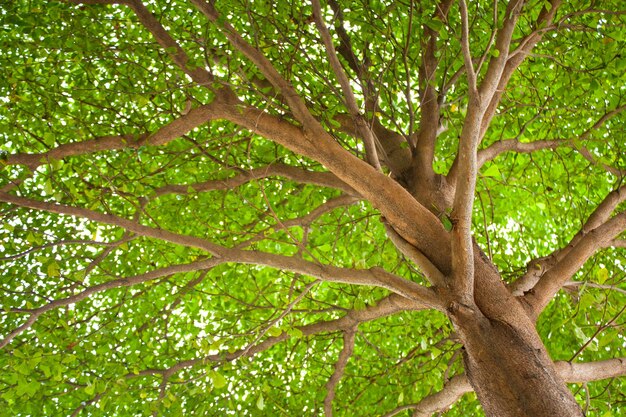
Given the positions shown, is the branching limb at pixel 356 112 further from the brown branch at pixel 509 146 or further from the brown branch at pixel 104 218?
the brown branch at pixel 104 218

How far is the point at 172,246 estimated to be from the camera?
6.06m

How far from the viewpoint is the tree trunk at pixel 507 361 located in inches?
115

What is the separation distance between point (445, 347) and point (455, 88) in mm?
2675

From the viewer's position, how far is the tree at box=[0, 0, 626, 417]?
11.5 ft

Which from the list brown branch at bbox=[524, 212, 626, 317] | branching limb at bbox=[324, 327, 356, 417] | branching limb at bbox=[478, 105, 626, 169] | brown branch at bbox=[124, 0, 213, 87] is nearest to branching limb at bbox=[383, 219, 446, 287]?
brown branch at bbox=[524, 212, 626, 317]

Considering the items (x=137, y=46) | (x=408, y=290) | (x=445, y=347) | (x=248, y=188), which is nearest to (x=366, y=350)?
(x=445, y=347)

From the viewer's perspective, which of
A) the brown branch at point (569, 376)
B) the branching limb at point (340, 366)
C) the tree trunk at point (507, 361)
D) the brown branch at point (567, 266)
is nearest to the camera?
the tree trunk at point (507, 361)

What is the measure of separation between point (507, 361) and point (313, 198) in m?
3.55

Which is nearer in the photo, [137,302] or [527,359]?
[527,359]

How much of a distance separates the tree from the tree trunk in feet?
0.04

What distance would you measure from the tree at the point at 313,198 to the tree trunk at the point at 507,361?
12 mm

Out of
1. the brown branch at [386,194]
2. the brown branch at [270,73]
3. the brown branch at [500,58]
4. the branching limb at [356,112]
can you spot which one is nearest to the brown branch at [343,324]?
the brown branch at [386,194]

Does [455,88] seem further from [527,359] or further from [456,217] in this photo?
[527,359]

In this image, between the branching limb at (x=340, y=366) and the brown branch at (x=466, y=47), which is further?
the branching limb at (x=340, y=366)
